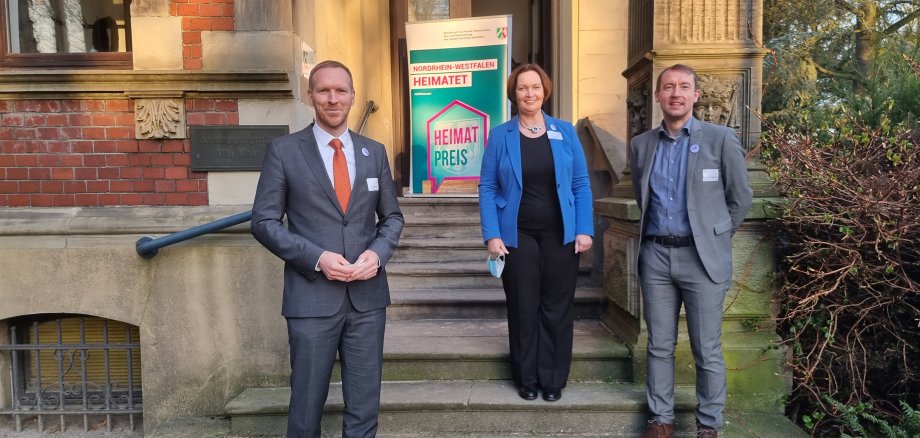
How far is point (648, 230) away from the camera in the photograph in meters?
3.04

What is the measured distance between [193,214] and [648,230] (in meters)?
2.79

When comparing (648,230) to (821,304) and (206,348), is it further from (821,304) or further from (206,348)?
(206,348)

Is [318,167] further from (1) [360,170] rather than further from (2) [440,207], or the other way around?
(2) [440,207]

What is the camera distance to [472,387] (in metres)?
3.60

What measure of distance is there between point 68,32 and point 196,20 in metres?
0.99

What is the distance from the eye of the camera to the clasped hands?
96.9 inches

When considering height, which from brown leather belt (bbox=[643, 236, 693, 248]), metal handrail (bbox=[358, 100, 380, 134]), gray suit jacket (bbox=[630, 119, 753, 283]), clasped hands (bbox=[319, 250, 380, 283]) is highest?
metal handrail (bbox=[358, 100, 380, 134])

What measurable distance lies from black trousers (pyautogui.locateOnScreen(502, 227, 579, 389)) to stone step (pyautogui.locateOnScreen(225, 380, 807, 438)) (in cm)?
17

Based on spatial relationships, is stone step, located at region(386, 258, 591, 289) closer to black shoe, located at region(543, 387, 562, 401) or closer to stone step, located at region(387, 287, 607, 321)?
stone step, located at region(387, 287, 607, 321)

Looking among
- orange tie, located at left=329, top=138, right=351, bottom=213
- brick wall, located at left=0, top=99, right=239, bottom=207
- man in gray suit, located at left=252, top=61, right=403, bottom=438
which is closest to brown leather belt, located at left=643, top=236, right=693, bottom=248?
man in gray suit, located at left=252, top=61, right=403, bottom=438

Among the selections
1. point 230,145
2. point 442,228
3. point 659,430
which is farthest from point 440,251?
point 659,430

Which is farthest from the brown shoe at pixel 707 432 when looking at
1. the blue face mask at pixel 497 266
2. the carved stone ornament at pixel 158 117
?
the carved stone ornament at pixel 158 117

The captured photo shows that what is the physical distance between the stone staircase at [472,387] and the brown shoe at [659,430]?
227 millimetres

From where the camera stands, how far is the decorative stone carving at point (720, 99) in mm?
3570
